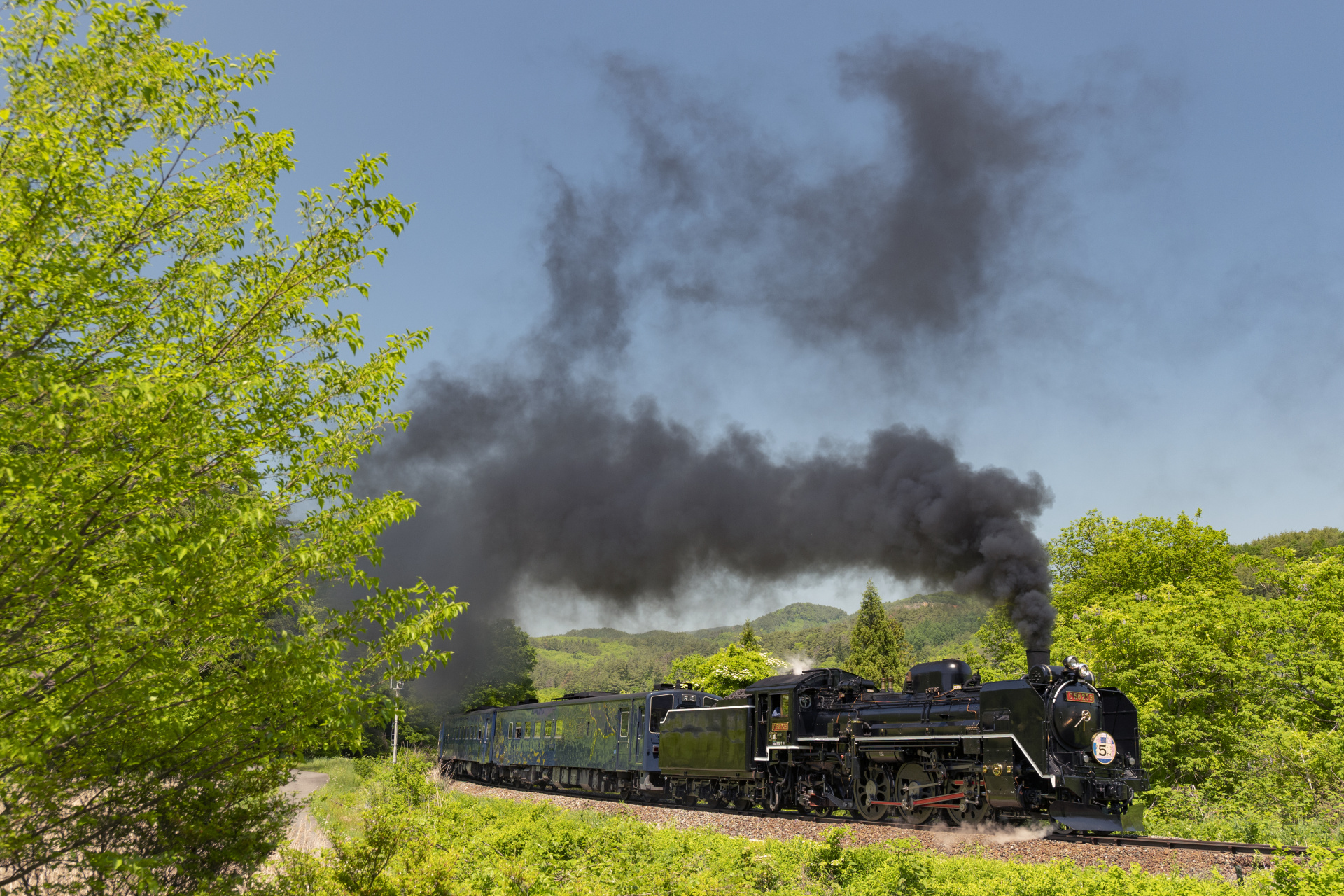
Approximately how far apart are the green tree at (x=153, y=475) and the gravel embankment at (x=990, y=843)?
→ 300 inches

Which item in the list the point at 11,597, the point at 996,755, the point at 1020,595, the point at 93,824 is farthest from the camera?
the point at 1020,595

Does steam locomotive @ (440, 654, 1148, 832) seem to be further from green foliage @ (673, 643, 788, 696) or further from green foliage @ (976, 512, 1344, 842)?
green foliage @ (673, 643, 788, 696)

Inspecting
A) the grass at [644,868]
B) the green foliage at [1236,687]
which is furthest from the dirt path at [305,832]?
the green foliage at [1236,687]

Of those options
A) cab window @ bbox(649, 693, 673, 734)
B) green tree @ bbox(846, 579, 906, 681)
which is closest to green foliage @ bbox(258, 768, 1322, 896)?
cab window @ bbox(649, 693, 673, 734)

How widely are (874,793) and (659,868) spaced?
6.90 meters

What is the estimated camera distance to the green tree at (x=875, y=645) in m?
66.4

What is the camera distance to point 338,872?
6.80 meters

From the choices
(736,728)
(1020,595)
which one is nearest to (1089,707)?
(1020,595)

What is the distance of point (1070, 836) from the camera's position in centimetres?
1261

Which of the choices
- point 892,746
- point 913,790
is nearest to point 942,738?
point 892,746

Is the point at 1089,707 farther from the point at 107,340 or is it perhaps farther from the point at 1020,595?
the point at 107,340

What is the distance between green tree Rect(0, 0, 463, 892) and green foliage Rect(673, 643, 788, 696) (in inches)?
1797

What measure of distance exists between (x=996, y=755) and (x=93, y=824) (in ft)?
39.0

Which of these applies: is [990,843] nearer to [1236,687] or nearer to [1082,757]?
[1082,757]
